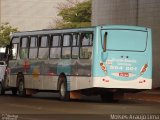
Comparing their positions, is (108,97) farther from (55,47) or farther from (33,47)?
(33,47)

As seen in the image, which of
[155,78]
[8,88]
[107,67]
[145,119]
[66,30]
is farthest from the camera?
[155,78]

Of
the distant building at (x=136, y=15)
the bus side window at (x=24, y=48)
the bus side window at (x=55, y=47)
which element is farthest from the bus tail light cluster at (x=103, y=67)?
the distant building at (x=136, y=15)

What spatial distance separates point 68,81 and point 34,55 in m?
3.85

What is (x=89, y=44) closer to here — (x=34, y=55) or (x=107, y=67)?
(x=107, y=67)

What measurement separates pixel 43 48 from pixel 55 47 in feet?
3.84

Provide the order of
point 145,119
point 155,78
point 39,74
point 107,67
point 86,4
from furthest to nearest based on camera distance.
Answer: point 86,4, point 155,78, point 39,74, point 107,67, point 145,119

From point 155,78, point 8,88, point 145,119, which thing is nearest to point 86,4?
point 155,78

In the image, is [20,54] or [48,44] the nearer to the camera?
[48,44]

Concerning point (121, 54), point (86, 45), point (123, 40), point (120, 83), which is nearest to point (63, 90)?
point (86, 45)

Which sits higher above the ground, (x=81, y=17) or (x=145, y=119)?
(x=81, y=17)

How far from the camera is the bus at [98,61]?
1079 inches

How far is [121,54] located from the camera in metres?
27.5

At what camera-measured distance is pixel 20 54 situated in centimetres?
3356

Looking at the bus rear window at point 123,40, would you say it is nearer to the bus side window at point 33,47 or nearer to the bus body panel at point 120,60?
the bus body panel at point 120,60
